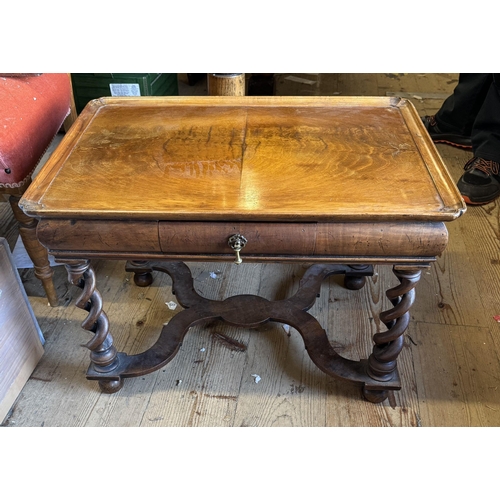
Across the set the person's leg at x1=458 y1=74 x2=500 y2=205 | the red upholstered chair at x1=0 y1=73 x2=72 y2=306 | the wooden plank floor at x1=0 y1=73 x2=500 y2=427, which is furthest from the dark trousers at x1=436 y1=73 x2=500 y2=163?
the red upholstered chair at x1=0 y1=73 x2=72 y2=306

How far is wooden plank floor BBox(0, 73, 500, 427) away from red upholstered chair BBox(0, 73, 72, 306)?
24 cm

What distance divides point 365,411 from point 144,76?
58.8 inches

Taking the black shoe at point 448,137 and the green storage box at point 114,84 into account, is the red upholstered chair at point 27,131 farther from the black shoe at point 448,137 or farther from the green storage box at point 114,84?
the black shoe at point 448,137

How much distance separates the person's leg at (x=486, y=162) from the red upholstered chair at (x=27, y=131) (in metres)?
1.38

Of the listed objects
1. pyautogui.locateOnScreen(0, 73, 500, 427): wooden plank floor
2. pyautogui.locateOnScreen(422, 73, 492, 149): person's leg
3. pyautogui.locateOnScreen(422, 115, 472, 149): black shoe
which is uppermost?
pyautogui.locateOnScreen(422, 73, 492, 149): person's leg

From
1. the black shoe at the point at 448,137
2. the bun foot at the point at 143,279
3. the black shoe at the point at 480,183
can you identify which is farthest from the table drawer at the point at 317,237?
the black shoe at the point at 448,137

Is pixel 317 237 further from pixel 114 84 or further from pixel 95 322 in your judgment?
pixel 114 84

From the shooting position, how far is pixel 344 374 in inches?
45.6

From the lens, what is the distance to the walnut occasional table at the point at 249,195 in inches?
34.9

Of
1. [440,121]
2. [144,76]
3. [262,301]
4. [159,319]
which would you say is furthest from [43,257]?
[440,121]

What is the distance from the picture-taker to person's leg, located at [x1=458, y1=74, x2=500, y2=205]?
1.83 m

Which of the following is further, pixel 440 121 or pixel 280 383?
pixel 440 121

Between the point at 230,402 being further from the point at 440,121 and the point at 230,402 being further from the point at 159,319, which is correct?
the point at 440,121

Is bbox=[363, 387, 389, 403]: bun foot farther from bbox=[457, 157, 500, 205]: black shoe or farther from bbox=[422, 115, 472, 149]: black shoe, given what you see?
bbox=[422, 115, 472, 149]: black shoe
